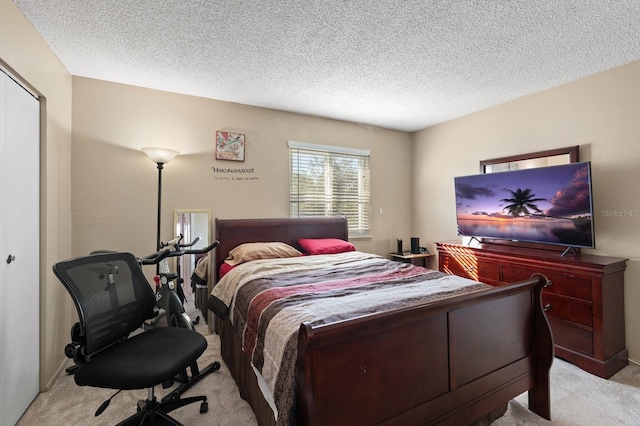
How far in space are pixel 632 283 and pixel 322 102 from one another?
3.49m

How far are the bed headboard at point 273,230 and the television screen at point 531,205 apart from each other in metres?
1.62

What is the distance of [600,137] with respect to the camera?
2717mm

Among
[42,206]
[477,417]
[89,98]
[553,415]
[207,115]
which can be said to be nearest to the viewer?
[477,417]

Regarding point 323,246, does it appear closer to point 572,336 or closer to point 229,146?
point 229,146

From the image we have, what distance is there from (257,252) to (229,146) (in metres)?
1.35

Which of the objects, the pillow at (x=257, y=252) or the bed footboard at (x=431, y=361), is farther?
the pillow at (x=257, y=252)

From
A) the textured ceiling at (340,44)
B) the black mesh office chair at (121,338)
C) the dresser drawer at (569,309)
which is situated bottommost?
the dresser drawer at (569,309)

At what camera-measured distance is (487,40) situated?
2.21 m

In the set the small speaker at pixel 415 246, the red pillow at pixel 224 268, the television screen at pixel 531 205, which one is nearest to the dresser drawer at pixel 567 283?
the television screen at pixel 531 205

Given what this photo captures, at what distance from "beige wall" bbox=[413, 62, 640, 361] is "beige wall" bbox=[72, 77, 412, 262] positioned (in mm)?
1974

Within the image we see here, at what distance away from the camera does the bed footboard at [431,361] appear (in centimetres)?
118

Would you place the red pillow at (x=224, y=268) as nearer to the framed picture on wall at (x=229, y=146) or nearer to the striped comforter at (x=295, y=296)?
the striped comforter at (x=295, y=296)

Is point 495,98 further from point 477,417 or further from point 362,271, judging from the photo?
point 477,417

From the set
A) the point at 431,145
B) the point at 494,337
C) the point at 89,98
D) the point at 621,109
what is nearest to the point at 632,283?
the point at 621,109
